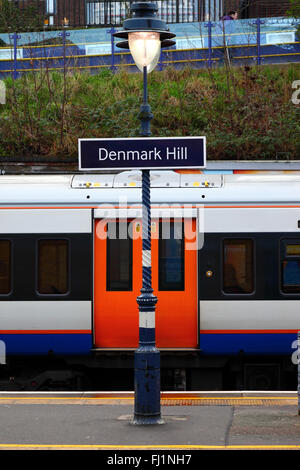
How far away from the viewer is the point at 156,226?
43.8ft

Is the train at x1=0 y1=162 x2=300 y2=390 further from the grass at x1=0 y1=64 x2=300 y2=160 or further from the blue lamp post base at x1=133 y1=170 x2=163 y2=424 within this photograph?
the grass at x1=0 y1=64 x2=300 y2=160

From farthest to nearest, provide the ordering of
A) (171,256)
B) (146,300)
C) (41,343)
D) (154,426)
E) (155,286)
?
(41,343) → (171,256) → (155,286) → (146,300) → (154,426)

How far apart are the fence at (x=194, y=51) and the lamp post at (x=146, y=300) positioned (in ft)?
47.9

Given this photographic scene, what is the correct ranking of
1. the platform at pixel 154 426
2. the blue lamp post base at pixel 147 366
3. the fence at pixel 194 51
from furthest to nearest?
the fence at pixel 194 51, the blue lamp post base at pixel 147 366, the platform at pixel 154 426

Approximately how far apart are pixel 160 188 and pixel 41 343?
9.47ft

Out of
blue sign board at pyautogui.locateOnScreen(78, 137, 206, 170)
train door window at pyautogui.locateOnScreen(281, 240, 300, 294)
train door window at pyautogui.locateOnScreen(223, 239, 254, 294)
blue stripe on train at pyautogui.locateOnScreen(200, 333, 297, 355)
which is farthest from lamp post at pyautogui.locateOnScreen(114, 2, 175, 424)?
train door window at pyautogui.locateOnScreen(281, 240, 300, 294)

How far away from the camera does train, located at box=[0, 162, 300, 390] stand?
43.4 ft

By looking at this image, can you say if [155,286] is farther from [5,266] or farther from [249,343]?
[5,266]

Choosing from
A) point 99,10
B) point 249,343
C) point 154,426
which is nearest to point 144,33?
point 154,426

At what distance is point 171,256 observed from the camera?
13328 mm

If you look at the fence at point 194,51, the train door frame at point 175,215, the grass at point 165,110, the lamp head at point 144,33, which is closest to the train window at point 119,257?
the train door frame at point 175,215

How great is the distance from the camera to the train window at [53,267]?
13.4 metres

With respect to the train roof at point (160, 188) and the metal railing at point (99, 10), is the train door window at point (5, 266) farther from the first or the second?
the metal railing at point (99, 10)

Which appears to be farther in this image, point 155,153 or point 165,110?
point 165,110
